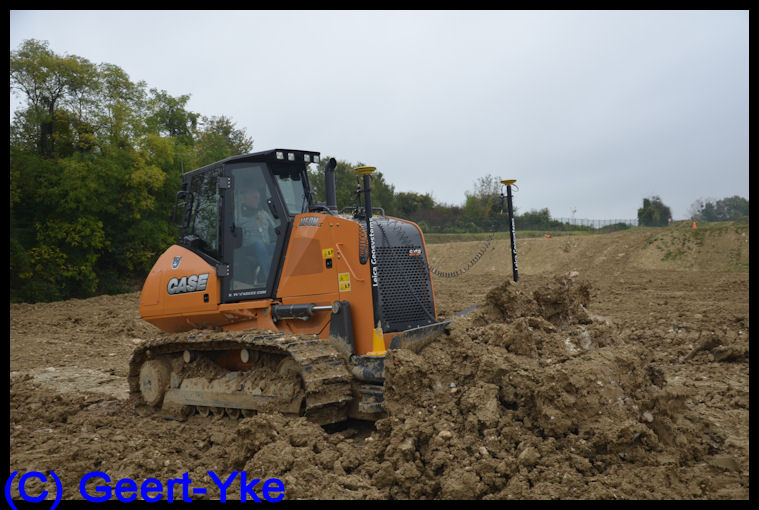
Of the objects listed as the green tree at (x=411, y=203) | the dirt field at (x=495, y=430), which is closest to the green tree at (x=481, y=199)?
the green tree at (x=411, y=203)

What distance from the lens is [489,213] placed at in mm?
45062

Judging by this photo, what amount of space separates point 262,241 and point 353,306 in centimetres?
148

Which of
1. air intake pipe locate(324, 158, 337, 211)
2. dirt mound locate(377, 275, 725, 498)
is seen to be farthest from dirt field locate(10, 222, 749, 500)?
air intake pipe locate(324, 158, 337, 211)

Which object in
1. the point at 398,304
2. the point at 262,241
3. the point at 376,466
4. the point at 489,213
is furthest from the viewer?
the point at 489,213

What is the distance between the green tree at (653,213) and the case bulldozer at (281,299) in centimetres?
4241

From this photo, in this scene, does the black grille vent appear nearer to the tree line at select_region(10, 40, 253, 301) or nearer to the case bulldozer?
the case bulldozer

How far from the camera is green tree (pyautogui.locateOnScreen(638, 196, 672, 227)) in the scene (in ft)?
147

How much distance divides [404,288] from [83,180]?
21169 millimetres

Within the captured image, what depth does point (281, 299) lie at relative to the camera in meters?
7.04

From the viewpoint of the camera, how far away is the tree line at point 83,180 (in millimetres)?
23500

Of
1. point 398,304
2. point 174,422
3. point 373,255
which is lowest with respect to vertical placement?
point 174,422

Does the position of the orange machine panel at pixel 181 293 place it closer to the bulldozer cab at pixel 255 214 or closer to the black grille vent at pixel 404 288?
the bulldozer cab at pixel 255 214
